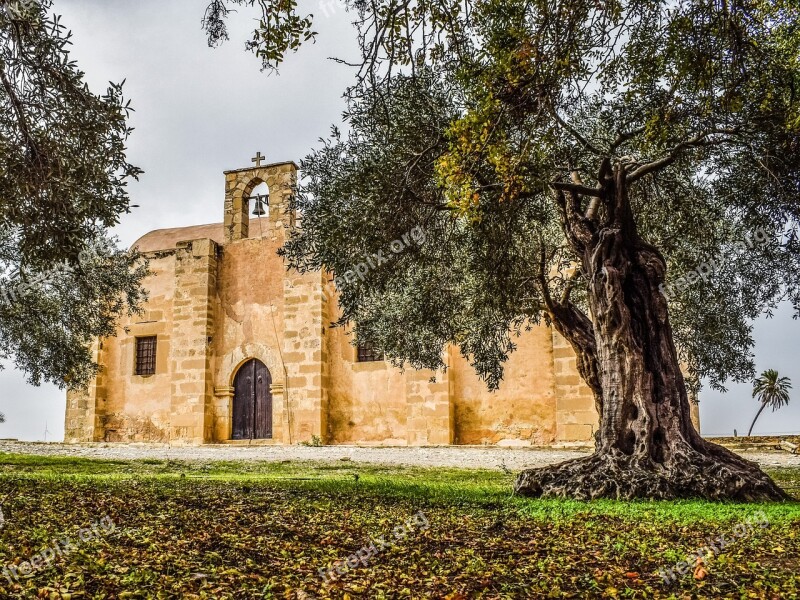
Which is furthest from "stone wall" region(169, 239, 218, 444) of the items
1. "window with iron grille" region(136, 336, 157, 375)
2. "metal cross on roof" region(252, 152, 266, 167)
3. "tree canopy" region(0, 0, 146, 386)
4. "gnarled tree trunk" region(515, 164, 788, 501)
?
"gnarled tree trunk" region(515, 164, 788, 501)

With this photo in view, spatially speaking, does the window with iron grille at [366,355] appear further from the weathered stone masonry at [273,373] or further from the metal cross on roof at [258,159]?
the metal cross on roof at [258,159]

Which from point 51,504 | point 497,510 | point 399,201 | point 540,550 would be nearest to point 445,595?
point 540,550

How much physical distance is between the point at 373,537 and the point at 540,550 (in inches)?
48.3

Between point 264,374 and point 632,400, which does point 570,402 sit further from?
point 632,400

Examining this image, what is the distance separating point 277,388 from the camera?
23.8 metres

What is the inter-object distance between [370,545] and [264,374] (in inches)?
807

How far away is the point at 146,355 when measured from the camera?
25844 millimetres

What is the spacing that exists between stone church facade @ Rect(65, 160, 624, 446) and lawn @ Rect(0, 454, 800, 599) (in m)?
14.0

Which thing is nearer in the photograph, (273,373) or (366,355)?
(366,355)

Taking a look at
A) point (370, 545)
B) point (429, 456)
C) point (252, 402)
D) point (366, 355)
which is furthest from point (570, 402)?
point (370, 545)

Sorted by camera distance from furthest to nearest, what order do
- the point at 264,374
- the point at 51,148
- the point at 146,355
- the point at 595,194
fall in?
the point at 146,355 < the point at 264,374 < the point at 595,194 < the point at 51,148

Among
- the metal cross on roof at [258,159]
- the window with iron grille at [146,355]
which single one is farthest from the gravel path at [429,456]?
the metal cross on roof at [258,159]

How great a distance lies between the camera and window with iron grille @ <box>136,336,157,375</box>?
25641 millimetres

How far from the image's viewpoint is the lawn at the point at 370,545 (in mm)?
3707
